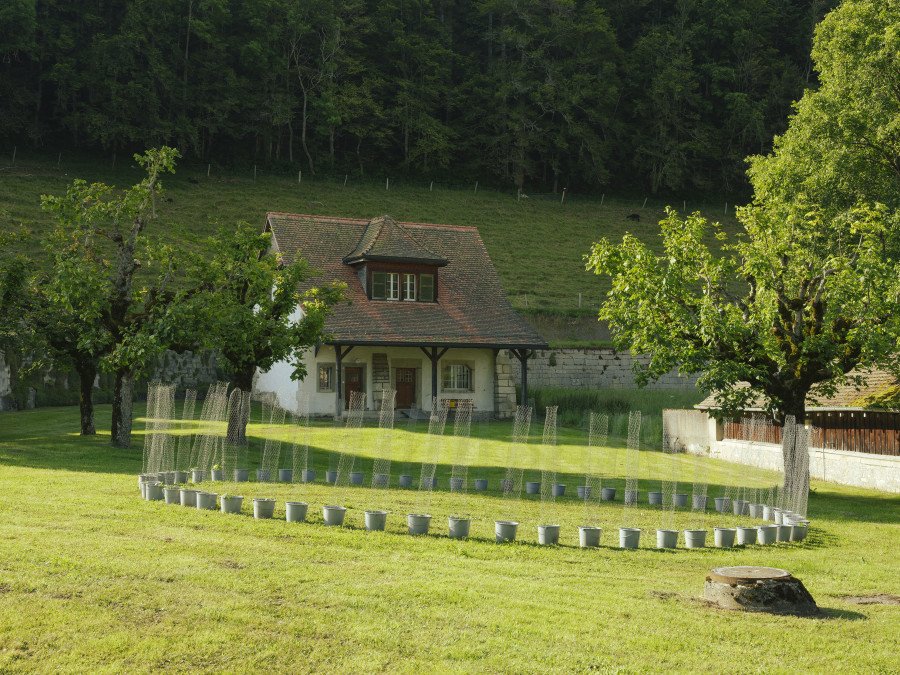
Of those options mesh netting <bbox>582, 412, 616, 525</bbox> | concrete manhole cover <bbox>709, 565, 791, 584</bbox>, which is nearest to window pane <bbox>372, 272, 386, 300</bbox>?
mesh netting <bbox>582, 412, 616, 525</bbox>

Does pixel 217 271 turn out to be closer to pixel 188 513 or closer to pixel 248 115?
pixel 188 513

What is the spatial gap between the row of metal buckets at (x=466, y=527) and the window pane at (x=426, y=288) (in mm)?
19320

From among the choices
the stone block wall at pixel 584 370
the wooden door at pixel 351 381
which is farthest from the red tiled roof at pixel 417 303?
the stone block wall at pixel 584 370

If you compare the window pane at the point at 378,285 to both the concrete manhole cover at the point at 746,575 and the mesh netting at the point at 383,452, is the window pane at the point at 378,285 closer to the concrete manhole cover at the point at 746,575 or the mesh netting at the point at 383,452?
the mesh netting at the point at 383,452

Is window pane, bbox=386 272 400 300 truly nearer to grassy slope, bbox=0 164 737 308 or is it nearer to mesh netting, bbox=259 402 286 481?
mesh netting, bbox=259 402 286 481

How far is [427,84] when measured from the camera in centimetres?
6662

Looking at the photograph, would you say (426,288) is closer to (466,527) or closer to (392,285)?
(392,285)

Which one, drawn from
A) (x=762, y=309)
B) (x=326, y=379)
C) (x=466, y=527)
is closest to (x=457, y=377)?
(x=326, y=379)

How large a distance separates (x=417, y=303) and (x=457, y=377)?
3.07 metres

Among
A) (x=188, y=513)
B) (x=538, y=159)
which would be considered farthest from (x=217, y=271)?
(x=538, y=159)

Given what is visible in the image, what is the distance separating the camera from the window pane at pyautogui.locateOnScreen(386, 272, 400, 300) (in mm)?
30125

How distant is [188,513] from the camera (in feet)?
35.0

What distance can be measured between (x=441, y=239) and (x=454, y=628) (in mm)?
27980

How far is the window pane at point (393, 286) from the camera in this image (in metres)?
30.1
